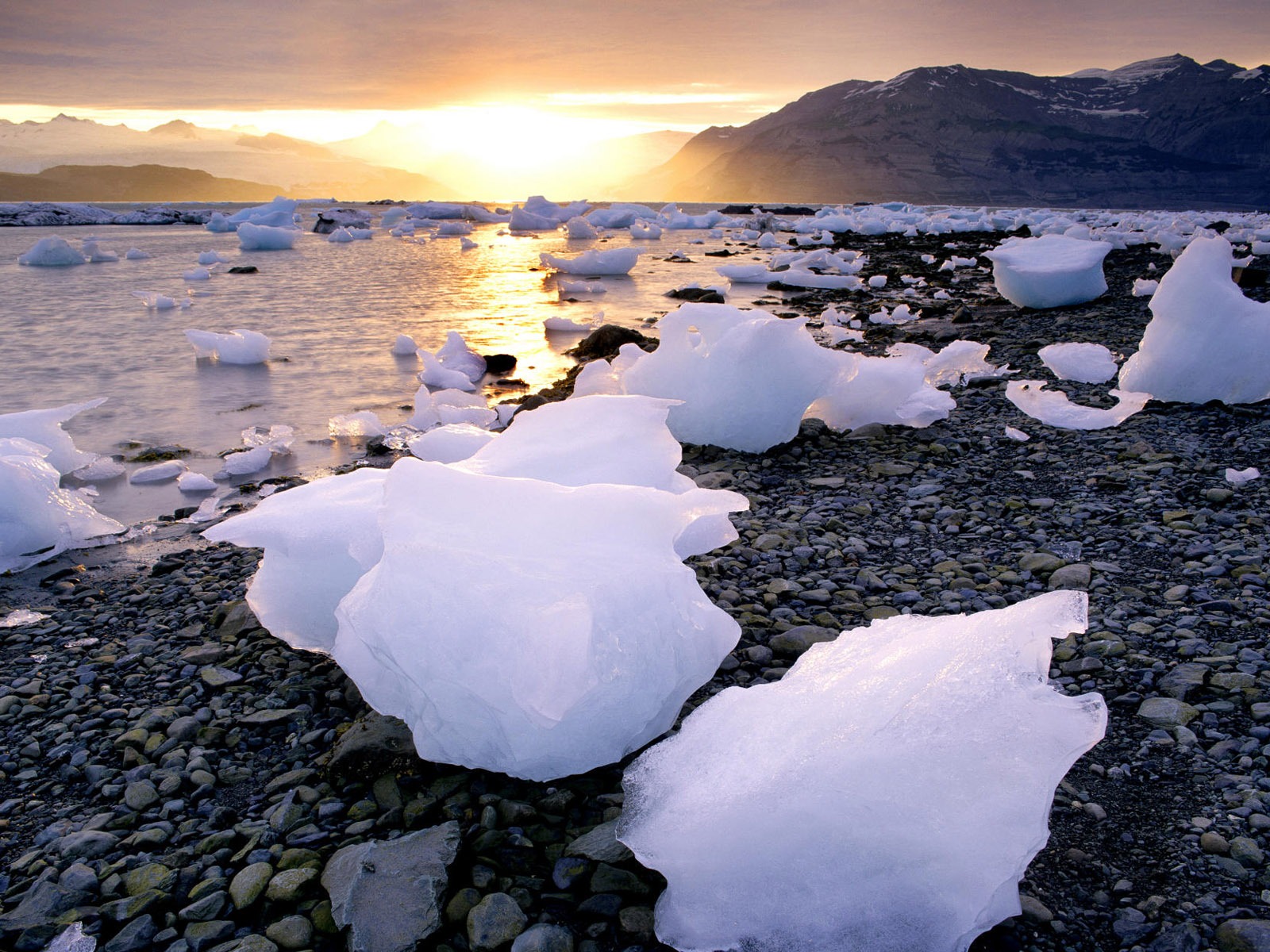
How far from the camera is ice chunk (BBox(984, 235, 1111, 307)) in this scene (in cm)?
934

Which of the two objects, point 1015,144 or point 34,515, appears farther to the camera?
point 1015,144

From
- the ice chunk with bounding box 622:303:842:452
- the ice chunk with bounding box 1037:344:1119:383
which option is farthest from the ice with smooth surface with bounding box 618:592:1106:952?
the ice chunk with bounding box 1037:344:1119:383

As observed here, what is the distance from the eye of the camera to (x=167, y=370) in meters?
8.83

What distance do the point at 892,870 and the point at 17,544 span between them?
421 cm

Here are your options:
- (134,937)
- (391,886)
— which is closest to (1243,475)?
(391,886)

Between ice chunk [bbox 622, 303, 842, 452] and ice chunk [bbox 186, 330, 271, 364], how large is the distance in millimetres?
5812

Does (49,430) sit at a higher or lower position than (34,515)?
higher

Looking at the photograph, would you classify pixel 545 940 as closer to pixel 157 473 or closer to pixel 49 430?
pixel 157 473

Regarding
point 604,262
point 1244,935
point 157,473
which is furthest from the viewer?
point 604,262

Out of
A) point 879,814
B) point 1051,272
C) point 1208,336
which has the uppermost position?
point 1051,272

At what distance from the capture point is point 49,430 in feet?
16.6

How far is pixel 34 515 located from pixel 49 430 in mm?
1459

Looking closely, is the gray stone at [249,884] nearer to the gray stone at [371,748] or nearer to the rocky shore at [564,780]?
the rocky shore at [564,780]

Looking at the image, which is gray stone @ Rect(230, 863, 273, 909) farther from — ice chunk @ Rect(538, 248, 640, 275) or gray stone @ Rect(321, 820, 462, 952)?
ice chunk @ Rect(538, 248, 640, 275)
